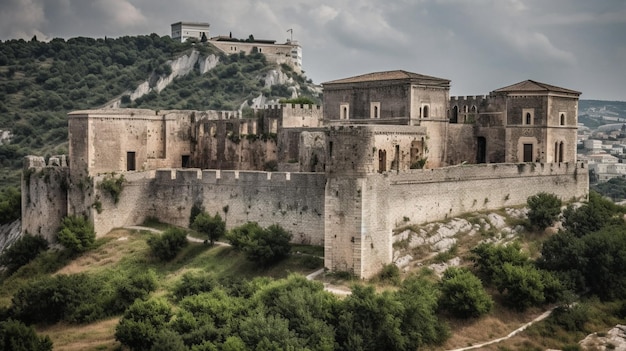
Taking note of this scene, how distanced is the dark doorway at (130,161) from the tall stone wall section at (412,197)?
14568 millimetres

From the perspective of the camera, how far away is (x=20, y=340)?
27.8 m

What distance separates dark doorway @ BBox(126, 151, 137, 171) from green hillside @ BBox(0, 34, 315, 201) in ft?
135

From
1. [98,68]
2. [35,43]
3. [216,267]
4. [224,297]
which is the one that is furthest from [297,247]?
[35,43]

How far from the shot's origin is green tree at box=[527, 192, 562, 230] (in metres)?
38.2

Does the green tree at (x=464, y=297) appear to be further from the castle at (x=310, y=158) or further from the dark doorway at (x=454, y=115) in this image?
the dark doorway at (x=454, y=115)

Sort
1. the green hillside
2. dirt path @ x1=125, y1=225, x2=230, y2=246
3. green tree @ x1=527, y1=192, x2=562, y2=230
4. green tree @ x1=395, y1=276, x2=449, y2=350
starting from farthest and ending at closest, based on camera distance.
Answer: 1. the green hillside
2. green tree @ x1=527, y1=192, x2=562, y2=230
3. dirt path @ x1=125, y1=225, x2=230, y2=246
4. green tree @ x1=395, y1=276, x2=449, y2=350

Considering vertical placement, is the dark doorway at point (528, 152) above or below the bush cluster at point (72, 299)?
above

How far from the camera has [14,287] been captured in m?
39.0

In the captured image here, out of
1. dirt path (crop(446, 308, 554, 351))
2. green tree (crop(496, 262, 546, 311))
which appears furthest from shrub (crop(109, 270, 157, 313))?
green tree (crop(496, 262, 546, 311))

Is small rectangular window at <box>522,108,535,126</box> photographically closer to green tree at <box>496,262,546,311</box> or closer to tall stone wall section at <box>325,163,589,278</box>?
tall stone wall section at <box>325,163,589,278</box>

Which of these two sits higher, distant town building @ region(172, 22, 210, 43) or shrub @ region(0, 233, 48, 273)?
distant town building @ region(172, 22, 210, 43)

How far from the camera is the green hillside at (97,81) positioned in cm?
8981

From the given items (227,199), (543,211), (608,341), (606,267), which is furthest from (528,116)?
(227,199)

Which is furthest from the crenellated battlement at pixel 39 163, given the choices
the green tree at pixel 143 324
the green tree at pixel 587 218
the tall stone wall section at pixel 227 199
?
the green tree at pixel 587 218
